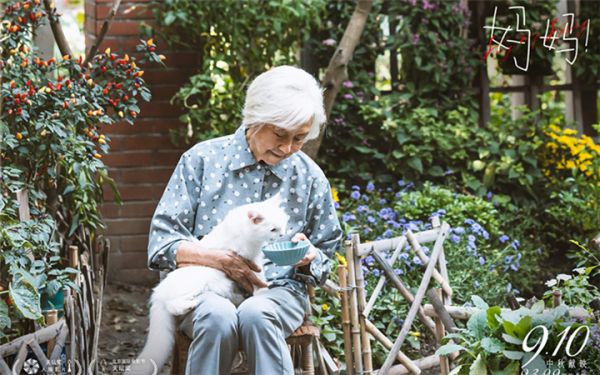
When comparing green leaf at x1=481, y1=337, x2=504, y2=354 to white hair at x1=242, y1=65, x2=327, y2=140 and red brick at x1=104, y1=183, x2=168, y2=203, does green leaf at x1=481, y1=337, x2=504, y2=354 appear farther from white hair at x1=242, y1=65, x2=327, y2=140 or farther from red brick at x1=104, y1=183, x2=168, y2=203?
red brick at x1=104, y1=183, x2=168, y2=203

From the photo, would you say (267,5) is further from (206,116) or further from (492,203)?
(492,203)

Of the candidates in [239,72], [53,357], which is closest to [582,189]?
[239,72]

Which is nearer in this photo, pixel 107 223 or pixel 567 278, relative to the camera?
pixel 567 278

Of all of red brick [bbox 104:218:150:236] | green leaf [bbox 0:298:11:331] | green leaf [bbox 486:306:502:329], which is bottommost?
red brick [bbox 104:218:150:236]

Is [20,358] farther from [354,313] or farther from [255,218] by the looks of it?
[354,313]

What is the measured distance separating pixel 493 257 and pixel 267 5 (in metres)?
2.11

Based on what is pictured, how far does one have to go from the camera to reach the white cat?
2795 mm

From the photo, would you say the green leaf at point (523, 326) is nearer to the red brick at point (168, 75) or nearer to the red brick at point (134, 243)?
the red brick at point (134, 243)

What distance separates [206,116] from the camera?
5.16 m

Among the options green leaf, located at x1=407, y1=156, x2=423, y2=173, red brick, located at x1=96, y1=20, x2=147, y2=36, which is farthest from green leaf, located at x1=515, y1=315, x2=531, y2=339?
red brick, located at x1=96, y1=20, x2=147, y2=36

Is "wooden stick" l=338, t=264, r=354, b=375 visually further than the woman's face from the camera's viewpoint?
Yes

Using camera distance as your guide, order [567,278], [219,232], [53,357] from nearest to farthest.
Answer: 1. [53,357]
2. [219,232]
3. [567,278]

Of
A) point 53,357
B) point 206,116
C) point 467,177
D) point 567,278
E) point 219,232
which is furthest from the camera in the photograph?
point 467,177

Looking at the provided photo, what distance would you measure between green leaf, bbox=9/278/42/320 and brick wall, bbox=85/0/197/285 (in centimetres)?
253
